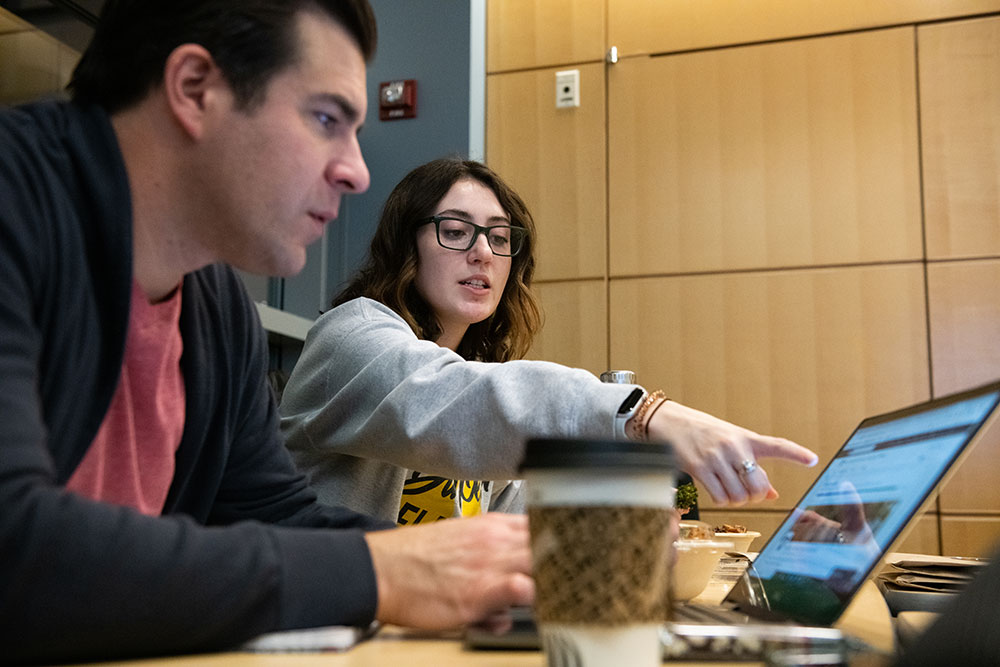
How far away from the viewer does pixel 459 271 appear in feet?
6.03

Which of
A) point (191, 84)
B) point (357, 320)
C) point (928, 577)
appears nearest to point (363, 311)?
point (357, 320)

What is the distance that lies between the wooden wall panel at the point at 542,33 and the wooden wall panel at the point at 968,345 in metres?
1.45

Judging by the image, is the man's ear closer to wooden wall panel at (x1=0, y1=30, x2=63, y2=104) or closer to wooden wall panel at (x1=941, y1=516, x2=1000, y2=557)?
wooden wall panel at (x1=0, y1=30, x2=63, y2=104)

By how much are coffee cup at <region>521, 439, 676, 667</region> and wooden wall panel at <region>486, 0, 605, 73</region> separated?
3.07 m

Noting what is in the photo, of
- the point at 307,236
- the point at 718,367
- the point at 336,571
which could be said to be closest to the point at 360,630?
the point at 336,571

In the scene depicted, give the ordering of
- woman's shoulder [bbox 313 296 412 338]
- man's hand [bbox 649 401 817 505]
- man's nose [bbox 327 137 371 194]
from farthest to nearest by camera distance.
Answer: woman's shoulder [bbox 313 296 412 338]
man's nose [bbox 327 137 371 194]
man's hand [bbox 649 401 817 505]

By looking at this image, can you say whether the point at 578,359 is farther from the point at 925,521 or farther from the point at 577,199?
the point at 925,521

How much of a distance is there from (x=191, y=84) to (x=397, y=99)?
250cm

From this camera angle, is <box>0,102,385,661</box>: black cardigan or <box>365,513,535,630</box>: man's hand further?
<box>365,513,535,630</box>: man's hand

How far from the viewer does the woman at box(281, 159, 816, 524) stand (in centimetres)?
94

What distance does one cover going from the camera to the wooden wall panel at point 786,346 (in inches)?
115

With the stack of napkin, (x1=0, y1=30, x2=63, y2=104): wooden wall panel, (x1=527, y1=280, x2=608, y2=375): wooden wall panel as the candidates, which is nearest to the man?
the stack of napkin

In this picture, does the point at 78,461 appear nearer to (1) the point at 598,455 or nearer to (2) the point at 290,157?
(2) the point at 290,157

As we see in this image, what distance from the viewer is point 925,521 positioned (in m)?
2.84
